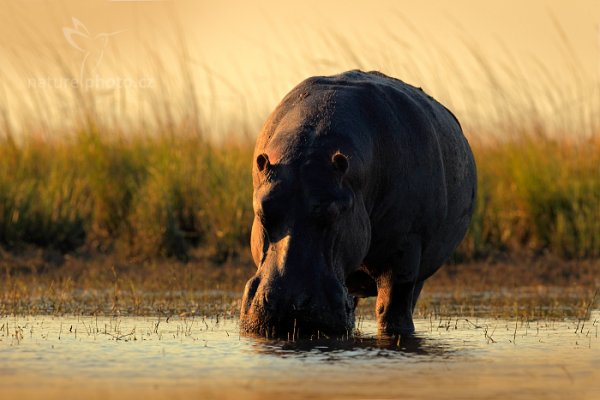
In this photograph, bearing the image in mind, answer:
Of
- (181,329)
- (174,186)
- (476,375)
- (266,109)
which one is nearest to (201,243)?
(174,186)

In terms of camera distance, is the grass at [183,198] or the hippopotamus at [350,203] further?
the grass at [183,198]

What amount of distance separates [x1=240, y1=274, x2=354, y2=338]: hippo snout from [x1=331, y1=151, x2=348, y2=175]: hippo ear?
21.3 inches

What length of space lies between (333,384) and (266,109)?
28.0 ft

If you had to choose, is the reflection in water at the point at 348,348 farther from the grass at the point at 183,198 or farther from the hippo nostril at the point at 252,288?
the grass at the point at 183,198

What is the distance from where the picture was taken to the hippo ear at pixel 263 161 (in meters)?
5.67

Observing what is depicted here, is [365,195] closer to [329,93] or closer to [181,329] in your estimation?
[329,93]

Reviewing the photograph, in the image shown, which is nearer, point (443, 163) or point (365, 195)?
point (365, 195)

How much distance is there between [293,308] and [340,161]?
0.72 metres

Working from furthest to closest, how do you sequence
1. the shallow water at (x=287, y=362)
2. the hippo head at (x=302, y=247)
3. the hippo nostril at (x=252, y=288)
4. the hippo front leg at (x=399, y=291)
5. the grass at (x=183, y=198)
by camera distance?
the grass at (x=183, y=198)
the hippo front leg at (x=399, y=291)
the hippo nostril at (x=252, y=288)
the hippo head at (x=302, y=247)
the shallow water at (x=287, y=362)

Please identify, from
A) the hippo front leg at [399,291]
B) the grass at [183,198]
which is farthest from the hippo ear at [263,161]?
the grass at [183,198]

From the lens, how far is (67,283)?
838cm

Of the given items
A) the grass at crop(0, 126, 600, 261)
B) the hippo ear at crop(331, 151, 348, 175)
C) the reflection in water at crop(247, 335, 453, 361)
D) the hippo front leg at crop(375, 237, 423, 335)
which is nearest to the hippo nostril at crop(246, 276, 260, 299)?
the reflection in water at crop(247, 335, 453, 361)

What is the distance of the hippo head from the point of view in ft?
18.0

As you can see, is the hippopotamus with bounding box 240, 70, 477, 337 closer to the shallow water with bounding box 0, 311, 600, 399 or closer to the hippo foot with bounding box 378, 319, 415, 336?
the hippo foot with bounding box 378, 319, 415, 336
